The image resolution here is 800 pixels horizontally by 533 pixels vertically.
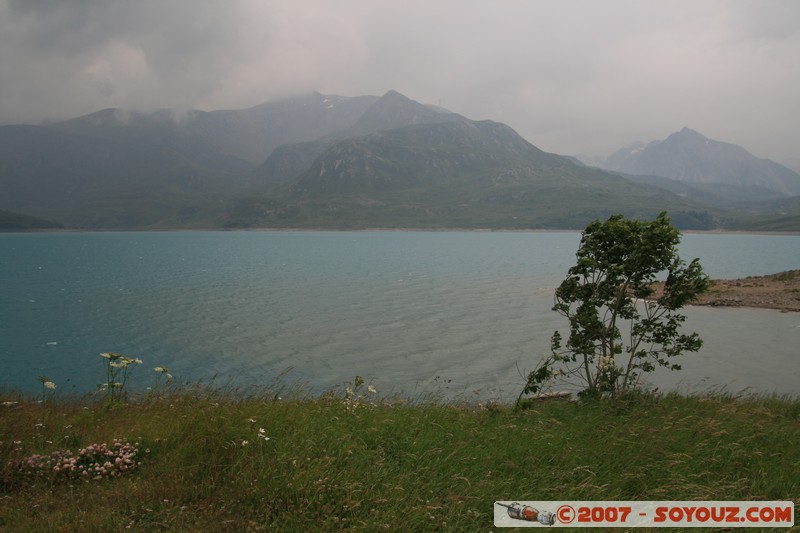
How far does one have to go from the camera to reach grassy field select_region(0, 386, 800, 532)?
7566 mm

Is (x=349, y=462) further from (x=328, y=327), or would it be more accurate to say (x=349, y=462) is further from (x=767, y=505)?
(x=328, y=327)

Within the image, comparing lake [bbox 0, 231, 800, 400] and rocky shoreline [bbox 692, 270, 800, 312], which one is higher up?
rocky shoreline [bbox 692, 270, 800, 312]

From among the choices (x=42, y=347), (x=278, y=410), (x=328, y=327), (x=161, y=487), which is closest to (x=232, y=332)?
(x=328, y=327)

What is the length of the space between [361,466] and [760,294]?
215 feet

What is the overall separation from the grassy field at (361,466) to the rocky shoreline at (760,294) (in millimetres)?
41655

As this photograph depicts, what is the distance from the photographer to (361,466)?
8898 millimetres

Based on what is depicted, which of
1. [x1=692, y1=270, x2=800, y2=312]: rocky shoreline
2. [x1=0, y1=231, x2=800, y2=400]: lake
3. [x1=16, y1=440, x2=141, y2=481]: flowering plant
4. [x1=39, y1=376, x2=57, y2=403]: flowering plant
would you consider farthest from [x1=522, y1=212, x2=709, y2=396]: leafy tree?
[x1=692, y1=270, x2=800, y2=312]: rocky shoreline

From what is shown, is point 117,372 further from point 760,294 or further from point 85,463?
point 760,294

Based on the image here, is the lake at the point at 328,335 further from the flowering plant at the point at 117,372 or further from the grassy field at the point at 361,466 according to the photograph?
the grassy field at the point at 361,466

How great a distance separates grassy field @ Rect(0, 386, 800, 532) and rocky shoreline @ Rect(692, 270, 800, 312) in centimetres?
4166

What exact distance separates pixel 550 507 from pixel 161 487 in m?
6.57

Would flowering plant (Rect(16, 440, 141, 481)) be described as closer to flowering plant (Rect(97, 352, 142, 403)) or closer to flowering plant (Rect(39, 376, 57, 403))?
flowering plant (Rect(97, 352, 142, 403))

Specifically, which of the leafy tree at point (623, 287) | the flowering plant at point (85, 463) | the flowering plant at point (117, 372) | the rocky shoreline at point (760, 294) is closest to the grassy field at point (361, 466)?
the flowering plant at point (85, 463)

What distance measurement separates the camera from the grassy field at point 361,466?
7566mm
